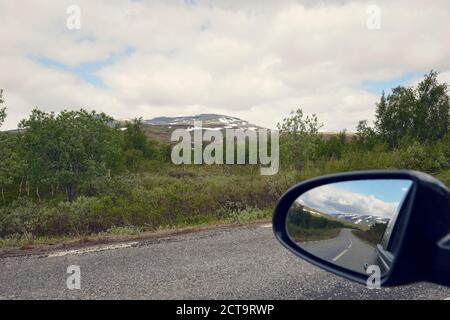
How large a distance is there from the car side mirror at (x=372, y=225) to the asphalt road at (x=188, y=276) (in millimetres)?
2800

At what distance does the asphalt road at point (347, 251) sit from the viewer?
1506 mm

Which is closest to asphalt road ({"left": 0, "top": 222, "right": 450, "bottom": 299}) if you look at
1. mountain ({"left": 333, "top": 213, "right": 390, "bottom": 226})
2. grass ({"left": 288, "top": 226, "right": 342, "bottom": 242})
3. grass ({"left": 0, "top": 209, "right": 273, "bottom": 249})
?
grass ({"left": 0, "top": 209, "right": 273, "bottom": 249})

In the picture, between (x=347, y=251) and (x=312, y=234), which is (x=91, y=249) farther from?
(x=347, y=251)

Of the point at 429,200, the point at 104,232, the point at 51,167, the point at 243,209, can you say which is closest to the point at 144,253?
the point at 104,232

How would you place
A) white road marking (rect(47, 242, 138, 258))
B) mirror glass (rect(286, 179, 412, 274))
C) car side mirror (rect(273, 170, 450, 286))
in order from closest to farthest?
car side mirror (rect(273, 170, 450, 286)), mirror glass (rect(286, 179, 412, 274)), white road marking (rect(47, 242, 138, 258))

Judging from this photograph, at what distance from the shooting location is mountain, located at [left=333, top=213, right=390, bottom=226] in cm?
137

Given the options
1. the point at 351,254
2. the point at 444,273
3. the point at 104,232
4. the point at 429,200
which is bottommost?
the point at 104,232

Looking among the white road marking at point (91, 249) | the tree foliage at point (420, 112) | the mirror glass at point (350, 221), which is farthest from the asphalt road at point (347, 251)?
the tree foliage at point (420, 112)

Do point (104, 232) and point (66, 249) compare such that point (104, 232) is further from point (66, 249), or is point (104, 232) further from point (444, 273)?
point (444, 273)

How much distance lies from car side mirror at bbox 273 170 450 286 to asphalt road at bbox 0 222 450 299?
9.18 feet

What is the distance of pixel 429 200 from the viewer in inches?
41.6

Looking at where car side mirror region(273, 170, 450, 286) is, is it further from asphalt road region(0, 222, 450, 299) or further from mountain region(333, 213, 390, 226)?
asphalt road region(0, 222, 450, 299)

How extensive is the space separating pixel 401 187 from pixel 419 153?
Result: 69.9ft

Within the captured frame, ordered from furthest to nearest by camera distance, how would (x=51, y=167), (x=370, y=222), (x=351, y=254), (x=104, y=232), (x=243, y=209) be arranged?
(x=51, y=167)
(x=243, y=209)
(x=104, y=232)
(x=351, y=254)
(x=370, y=222)
